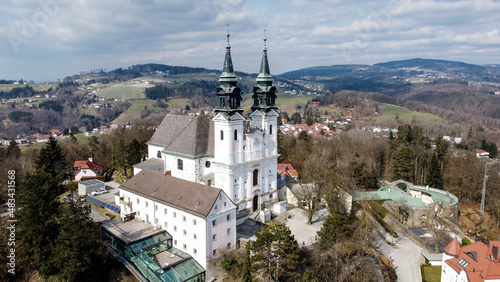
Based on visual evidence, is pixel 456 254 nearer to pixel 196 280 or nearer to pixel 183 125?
pixel 196 280

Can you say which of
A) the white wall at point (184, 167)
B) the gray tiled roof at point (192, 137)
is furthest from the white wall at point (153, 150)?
the white wall at point (184, 167)

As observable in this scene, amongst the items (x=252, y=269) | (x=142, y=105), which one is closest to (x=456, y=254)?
(x=252, y=269)

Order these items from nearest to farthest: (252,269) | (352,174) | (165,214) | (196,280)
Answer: (252,269) → (196,280) → (165,214) → (352,174)

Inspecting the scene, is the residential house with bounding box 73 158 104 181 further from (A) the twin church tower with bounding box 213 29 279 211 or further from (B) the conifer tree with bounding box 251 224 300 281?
(B) the conifer tree with bounding box 251 224 300 281

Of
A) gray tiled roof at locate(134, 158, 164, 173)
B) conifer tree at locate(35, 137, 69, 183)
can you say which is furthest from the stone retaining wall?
conifer tree at locate(35, 137, 69, 183)

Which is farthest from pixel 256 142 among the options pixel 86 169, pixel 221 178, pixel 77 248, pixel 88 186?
pixel 86 169

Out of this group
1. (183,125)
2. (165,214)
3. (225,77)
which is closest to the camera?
(165,214)

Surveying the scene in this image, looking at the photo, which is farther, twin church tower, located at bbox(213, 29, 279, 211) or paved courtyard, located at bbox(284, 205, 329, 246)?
twin church tower, located at bbox(213, 29, 279, 211)

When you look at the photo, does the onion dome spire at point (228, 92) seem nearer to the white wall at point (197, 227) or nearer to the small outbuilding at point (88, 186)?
Result: the white wall at point (197, 227)
